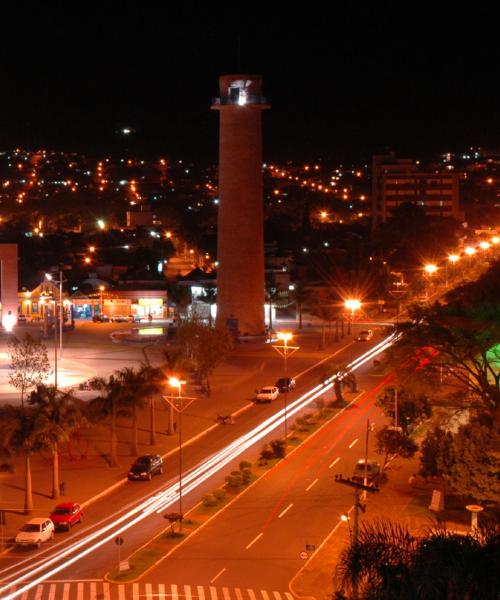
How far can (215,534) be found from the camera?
64.5 ft

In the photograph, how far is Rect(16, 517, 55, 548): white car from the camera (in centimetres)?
1958

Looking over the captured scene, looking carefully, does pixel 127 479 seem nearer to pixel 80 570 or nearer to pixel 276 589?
pixel 80 570

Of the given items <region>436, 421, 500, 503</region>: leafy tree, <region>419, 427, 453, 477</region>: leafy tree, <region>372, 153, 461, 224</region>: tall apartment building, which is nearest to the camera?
<region>436, 421, 500, 503</region>: leafy tree

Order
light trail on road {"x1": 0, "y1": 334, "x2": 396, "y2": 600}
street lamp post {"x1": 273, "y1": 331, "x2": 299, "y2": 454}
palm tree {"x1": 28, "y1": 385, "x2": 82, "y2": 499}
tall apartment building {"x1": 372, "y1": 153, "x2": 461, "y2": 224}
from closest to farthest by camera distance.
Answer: light trail on road {"x1": 0, "y1": 334, "x2": 396, "y2": 600}
palm tree {"x1": 28, "y1": 385, "x2": 82, "y2": 499}
street lamp post {"x1": 273, "y1": 331, "x2": 299, "y2": 454}
tall apartment building {"x1": 372, "y1": 153, "x2": 461, "y2": 224}

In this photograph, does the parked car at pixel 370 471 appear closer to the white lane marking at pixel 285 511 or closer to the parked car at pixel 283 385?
the white lane marking at pixel 285 511

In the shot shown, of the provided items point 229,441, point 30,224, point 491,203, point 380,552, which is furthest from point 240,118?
point 491,203

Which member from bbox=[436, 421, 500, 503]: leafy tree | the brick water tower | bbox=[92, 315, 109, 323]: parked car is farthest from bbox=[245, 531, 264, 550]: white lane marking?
bbox=[92, 315, 109, 323]: parked car

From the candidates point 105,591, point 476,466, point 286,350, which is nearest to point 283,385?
point 286,350

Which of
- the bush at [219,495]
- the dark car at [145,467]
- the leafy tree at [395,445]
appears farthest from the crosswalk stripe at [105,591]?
the leafy tree at [395,445]

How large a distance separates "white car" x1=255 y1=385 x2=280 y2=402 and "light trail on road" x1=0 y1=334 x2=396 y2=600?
964 mm

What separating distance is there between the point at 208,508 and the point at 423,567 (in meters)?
14.0

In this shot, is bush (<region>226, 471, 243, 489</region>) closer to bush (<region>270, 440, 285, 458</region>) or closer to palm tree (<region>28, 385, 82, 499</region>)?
bush (<region>270, 440, 285, 458</region>)

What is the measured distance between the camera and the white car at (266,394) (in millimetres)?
35125

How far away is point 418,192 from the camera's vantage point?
373ft
